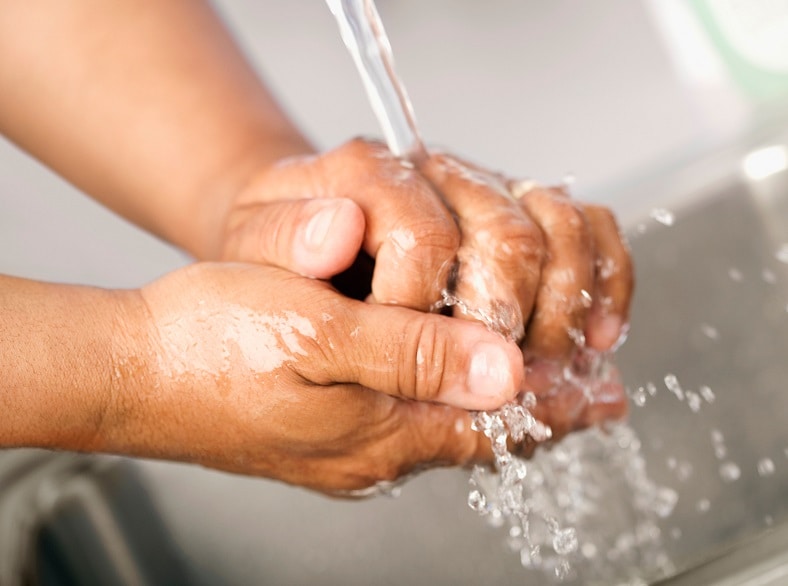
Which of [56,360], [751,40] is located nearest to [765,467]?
[56,360]

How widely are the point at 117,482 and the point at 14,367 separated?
1.44ft

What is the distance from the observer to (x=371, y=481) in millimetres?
582

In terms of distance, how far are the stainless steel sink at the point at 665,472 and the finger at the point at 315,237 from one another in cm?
37

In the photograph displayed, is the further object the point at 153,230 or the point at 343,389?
the point at 153,230

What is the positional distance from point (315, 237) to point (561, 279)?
0.53 feet

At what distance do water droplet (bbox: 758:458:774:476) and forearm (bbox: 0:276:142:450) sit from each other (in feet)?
1.81

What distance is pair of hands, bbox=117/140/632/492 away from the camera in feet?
1.62

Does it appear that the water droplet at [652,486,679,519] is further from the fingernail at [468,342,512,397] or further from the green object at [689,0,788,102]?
the green object at [689,0,788,102]

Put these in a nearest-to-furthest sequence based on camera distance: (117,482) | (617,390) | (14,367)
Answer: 1. (14,367)
2. (617,390)
3. (117,482)

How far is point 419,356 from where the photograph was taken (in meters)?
0.49

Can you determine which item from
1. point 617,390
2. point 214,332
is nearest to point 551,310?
point 617,390

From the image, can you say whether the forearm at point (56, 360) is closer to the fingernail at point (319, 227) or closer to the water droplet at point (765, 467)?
the fingernail at point (319, 227)

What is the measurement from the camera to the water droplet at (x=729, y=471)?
79cm

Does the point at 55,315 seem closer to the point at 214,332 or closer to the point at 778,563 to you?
the point at 214,332
